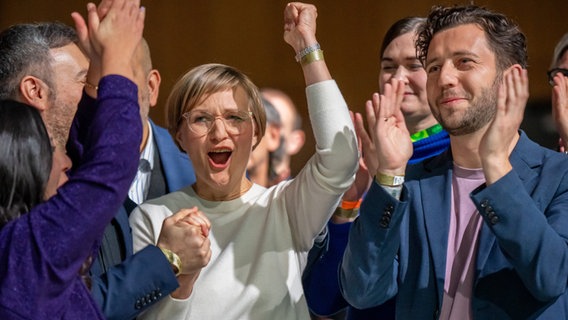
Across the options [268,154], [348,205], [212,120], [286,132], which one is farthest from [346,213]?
[286,132]

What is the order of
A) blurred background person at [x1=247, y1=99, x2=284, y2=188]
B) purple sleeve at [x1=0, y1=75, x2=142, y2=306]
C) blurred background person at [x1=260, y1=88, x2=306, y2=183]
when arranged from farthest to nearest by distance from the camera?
blurred background person at [x1=260, y1=88, x2=306, y2=183], blurred background person at [x1=247, y1=99, x2=284, y2=188], purple sleeve at [x1=0, y1=75, x2=142, y2=306]

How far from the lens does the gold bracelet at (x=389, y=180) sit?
2109 millimetres

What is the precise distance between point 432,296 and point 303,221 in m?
0.31

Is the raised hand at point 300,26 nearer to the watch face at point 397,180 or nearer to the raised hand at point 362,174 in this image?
the raised hand at point 362,174

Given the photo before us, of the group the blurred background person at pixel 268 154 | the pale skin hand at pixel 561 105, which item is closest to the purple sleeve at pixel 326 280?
the pale skin hand at pixel 561 105

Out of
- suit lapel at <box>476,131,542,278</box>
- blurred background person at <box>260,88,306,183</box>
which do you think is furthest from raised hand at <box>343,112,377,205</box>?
blurred background person at <box>260,88,306,183</box>

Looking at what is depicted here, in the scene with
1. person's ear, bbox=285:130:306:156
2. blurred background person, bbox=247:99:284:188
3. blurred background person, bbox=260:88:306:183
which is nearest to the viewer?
blurred background person, bbox=247:99:284:188

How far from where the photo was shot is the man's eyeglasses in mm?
2316

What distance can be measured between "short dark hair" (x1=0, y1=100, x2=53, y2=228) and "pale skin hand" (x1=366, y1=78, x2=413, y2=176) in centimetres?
71

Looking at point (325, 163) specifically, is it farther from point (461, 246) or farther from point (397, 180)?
point (461, 246)

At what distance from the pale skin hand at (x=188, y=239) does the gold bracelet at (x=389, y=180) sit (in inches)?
14.2

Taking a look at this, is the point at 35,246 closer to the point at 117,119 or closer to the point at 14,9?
the point at 117,119

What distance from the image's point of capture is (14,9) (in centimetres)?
543

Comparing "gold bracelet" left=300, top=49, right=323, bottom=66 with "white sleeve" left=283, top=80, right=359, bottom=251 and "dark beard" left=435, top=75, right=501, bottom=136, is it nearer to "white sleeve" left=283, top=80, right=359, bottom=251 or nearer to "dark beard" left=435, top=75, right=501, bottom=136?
"white sleeve" left=283, top=80, right=359, bottom=251
